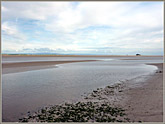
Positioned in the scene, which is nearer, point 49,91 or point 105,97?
point 105,97

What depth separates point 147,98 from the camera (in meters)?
7.18

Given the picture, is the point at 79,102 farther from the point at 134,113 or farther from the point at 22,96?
the point at 22,96

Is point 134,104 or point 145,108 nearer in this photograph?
point 145,108

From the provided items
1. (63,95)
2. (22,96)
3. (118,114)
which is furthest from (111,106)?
(22,96)

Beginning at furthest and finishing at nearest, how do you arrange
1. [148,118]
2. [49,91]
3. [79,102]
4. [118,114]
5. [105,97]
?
[49,91]
[105,97]
[79,102]
[118,114]
[148,118]

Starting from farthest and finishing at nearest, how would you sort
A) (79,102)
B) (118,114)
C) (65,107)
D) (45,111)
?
(79,102) < (65,107) < (45,111) < (118,114)

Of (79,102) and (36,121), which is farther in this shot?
(79,102)

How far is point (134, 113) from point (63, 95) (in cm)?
446

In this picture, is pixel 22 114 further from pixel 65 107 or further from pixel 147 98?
pixel 147 98

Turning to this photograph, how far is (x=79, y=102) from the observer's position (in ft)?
23.2

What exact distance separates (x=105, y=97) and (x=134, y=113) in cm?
246

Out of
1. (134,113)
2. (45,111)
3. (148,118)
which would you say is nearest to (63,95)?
(45,111)

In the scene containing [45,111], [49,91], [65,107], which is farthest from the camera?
[49,91]

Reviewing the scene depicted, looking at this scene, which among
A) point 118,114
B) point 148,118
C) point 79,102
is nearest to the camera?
point 148,118
